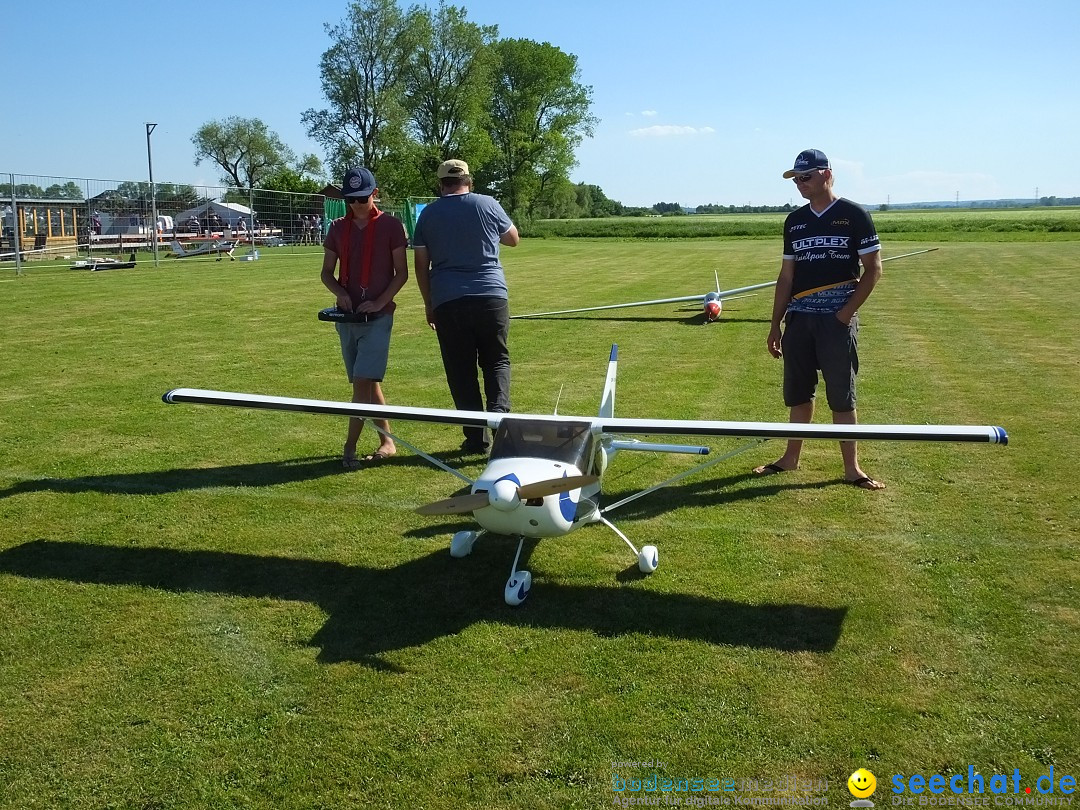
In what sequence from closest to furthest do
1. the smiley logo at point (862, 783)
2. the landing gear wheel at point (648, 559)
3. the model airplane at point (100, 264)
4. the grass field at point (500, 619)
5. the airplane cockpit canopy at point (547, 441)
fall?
the smiley logo at point (862, 783) < the grass field at point (500, 619) < the airplane cockpit canopy at point (547, 441) < the landing gear wheel at point (648, 559) < the model airplane at point (100, 264)

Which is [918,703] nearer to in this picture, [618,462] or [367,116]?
[618,462]

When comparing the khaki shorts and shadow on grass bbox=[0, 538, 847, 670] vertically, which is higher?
the khaki shorts

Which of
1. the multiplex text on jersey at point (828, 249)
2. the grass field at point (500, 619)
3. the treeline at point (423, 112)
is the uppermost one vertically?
the treeline at point (423, 112)

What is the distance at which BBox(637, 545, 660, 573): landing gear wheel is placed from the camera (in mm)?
4707

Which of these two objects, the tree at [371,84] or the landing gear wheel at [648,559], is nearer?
the landing gear wheel at [648,559]

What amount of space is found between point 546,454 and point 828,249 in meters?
2.75

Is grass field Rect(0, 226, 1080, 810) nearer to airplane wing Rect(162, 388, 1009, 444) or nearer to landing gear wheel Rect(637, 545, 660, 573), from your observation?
landing gear wheel Rect(637, 545, 660, 573)

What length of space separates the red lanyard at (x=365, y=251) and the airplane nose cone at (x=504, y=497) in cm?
320

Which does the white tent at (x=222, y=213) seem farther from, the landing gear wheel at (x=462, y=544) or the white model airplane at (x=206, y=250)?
the landing gear wheel at (x=462, y=544)

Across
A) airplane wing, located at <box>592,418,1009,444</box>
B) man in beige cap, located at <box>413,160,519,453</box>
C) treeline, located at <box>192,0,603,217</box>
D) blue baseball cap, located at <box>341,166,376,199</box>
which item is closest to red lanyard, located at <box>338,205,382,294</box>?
blue baseball cap, located at <box>341,166,376,199</box>

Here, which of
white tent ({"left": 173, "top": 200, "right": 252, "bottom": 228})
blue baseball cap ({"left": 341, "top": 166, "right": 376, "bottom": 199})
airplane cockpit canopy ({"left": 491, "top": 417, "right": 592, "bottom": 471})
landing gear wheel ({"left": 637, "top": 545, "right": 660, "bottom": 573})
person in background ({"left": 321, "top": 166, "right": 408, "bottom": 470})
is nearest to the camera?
airplane cockpit canopy ({"left": 491, "top": 417, "right": 592, "bottom": 471})

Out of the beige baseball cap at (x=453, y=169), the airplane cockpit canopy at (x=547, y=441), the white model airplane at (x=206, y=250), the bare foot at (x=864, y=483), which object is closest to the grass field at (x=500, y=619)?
the bare foot at (x=864, y=483)

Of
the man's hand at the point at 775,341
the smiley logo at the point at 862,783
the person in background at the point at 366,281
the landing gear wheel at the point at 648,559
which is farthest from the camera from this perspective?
the person in background at the point at 366,281

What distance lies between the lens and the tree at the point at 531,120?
77750 millimetres
